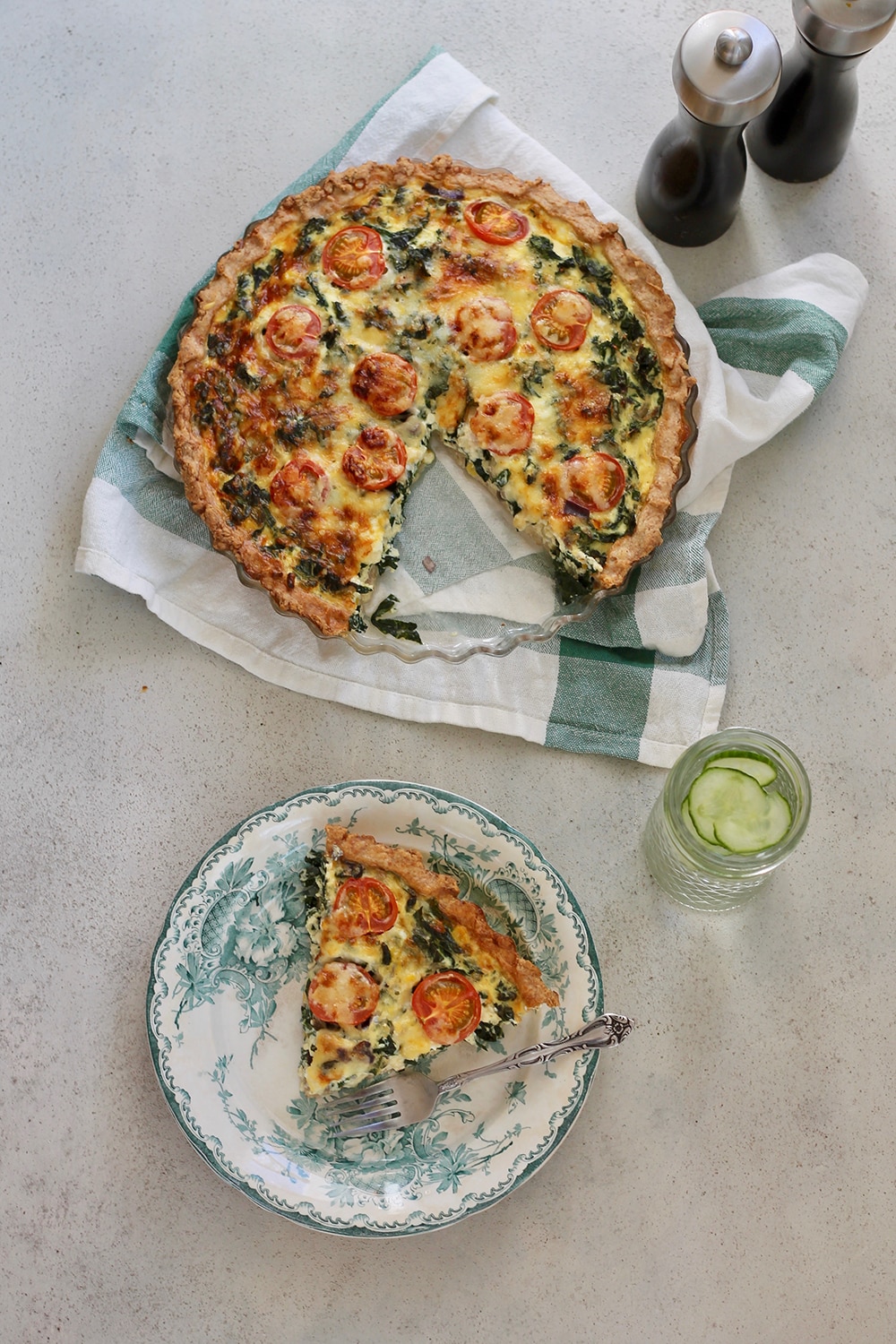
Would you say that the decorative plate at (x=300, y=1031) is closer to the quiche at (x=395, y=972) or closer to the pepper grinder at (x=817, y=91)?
the quiche at (x=395, y=972)

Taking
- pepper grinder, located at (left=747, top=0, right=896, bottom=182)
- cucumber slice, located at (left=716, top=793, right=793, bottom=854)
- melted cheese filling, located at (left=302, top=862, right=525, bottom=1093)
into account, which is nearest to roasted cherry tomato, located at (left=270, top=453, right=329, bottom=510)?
melted cheese filling, located at (left=302, top=862, right=525, bottom=1093)

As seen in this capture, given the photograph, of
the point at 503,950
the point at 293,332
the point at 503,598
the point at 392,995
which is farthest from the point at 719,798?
the point at 293,332

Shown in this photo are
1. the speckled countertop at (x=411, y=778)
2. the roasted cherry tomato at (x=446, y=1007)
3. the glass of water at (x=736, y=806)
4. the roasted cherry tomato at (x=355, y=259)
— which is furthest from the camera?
the roasted cherry tomato at (x=355, y=259)

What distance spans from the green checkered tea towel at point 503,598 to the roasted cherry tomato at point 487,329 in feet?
1.30

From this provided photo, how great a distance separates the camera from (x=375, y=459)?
3518 millimetres

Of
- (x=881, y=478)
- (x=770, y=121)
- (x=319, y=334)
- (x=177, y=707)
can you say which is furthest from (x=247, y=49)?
(x=881, y=478)

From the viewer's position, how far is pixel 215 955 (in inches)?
133

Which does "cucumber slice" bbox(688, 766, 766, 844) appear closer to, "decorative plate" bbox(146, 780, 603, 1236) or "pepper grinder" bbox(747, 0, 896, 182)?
"decorative plate" bbox(146, 780, 603, 1236)

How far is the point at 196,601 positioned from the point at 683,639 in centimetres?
137

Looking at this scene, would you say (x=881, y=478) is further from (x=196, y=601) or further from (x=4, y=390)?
(x=4, y=390)

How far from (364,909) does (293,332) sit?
1.56 metres

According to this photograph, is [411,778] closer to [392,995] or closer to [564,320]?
[392,995]

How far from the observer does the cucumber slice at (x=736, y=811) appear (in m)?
3.11

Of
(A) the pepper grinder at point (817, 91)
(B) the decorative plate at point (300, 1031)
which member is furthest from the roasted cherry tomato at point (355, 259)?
(B) the decorative plate at point (300, 1031)
